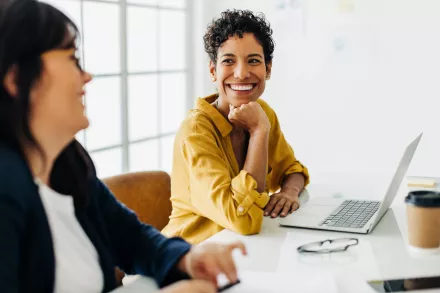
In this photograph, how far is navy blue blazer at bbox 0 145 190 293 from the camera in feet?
3.17

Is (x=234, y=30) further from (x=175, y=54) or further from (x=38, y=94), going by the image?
(x=175, y=54)

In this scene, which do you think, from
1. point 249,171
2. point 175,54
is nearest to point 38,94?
point 249,171

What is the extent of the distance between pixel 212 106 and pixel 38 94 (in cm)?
94

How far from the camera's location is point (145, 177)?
2.00 m

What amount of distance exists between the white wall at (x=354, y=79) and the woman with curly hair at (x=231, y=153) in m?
1.39

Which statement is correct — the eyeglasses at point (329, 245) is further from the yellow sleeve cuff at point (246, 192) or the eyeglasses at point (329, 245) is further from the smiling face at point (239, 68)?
the smiling face at point (239, 68)

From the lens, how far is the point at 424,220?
53.8 inches

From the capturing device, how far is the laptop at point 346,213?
159 centimetres

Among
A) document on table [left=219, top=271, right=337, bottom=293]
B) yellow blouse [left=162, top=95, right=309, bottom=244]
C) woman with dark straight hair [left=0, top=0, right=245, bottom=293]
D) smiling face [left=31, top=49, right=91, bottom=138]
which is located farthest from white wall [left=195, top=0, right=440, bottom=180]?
smiling face [left=31, top=49, right=91, bottom=138]

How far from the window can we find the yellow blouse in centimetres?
84

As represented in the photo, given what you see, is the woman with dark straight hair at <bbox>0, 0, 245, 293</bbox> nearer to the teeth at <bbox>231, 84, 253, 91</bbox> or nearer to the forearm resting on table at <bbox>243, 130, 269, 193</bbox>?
the forearm resting on table at <bbox>243, 130, 269, 193</bbox>

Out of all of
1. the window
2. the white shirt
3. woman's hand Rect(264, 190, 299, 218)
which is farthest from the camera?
the window

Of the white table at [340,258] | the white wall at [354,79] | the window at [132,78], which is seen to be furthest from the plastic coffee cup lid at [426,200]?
the white wall at [354,79]

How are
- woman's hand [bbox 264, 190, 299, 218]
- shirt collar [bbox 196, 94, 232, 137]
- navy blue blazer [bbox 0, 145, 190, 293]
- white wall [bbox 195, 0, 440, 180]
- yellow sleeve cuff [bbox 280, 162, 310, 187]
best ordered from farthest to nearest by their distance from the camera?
white wall [bbox 195, 0, 440, 180], yellow sleeve cuff [bbox 280, 162, 310, 187], shirt collar [bbox 196, 94, 232, 137], woman's hand [bbox 264, 190, 299, 218], navy blue blazer [bbox 0, 145, 190, 293]
